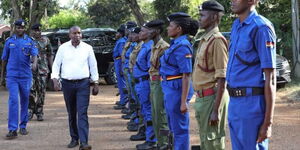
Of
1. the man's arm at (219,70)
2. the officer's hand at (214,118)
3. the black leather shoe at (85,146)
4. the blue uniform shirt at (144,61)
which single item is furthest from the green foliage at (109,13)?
the officer's hand at (214,118)

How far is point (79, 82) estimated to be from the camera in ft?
24.6

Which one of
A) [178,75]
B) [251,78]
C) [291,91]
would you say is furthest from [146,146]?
[291,91]

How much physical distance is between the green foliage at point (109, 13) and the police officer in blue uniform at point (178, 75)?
32071 mm

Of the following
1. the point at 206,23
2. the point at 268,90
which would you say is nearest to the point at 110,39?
the point at 206,23

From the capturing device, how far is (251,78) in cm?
392

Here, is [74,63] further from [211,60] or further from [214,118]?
[214,118]

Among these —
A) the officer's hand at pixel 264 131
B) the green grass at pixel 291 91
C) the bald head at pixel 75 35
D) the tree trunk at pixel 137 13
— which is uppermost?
the tree trunk at pixel 137 13

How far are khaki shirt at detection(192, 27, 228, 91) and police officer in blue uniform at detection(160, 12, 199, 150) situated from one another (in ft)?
2.34

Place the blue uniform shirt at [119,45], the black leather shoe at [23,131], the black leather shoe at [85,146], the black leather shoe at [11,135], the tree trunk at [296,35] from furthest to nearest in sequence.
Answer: the tree trunk at [296,35] → the blue uniform shirt at [119,45] → the black leather shoe at [23,131] → the black leather shoe at [11,135] → the black leather shoe at [85,146]

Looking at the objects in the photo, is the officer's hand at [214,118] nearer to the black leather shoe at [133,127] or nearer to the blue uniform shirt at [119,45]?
the black leather shoe at [133,127]

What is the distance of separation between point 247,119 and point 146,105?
12.7 feet

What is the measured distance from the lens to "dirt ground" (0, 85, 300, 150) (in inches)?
316

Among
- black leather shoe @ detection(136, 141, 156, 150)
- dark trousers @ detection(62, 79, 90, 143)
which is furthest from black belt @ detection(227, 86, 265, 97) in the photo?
dark trousers @ detection(62, 79, 90, 143)

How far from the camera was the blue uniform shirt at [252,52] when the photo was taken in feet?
12.5
